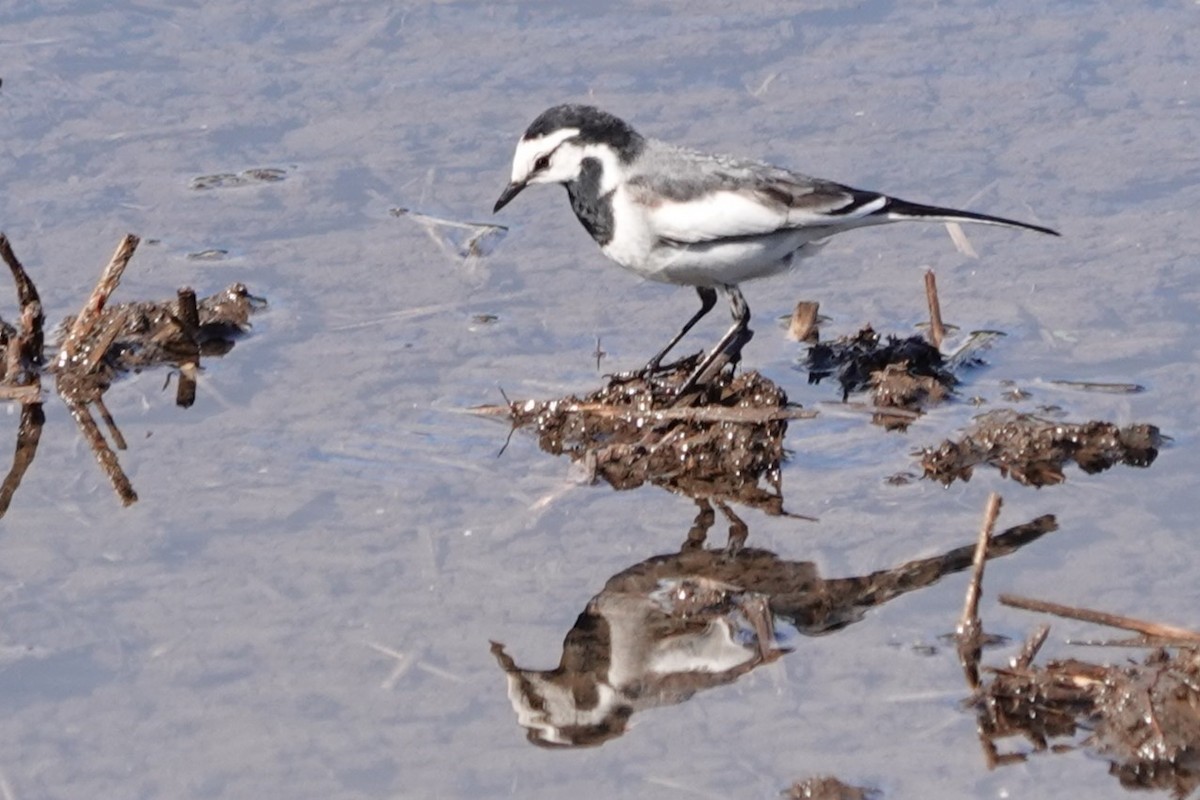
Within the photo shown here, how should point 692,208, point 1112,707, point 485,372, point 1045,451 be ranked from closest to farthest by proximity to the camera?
point 1112,707, point 1045,451, point 692,208, point 485,372

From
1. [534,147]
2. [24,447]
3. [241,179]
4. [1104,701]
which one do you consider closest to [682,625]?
[1104,701]

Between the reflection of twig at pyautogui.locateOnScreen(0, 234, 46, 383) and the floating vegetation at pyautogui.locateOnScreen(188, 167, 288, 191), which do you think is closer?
the reflection of twig at pyautogui.locateOnScreen(0, 234, 46, 383)

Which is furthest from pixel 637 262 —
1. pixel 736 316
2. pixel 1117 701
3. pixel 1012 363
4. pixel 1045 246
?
pixel 1117 701

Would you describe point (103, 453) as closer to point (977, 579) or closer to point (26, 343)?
point (26, 343)

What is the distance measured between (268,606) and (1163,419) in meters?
3.42

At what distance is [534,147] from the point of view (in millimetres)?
8539

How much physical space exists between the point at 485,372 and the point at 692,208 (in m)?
1.14

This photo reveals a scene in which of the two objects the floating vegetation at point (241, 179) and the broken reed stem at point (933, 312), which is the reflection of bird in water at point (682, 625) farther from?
the floating vegetation at point (241, 179)

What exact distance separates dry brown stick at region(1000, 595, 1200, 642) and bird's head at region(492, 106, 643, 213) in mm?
2742

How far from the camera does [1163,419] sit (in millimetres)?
8086

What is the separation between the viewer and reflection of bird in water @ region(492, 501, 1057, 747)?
21.4 ft

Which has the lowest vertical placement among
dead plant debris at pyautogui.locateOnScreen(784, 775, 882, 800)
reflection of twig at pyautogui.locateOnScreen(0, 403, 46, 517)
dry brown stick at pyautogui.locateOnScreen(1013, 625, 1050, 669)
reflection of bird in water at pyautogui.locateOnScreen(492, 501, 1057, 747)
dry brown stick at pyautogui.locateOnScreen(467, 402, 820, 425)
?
reflection of bird in water at pyautogui.locateOnScreen(492, 501, 1057, 747)

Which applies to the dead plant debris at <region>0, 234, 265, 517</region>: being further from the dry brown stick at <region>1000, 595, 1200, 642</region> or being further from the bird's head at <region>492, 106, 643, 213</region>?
the dry brown stick at <region>1000, 595, 1200, 642</region>

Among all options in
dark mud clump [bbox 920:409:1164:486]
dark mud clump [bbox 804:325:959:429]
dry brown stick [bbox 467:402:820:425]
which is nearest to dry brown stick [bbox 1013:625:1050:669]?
dark mud clump [bbox 920:409:1164:486]
